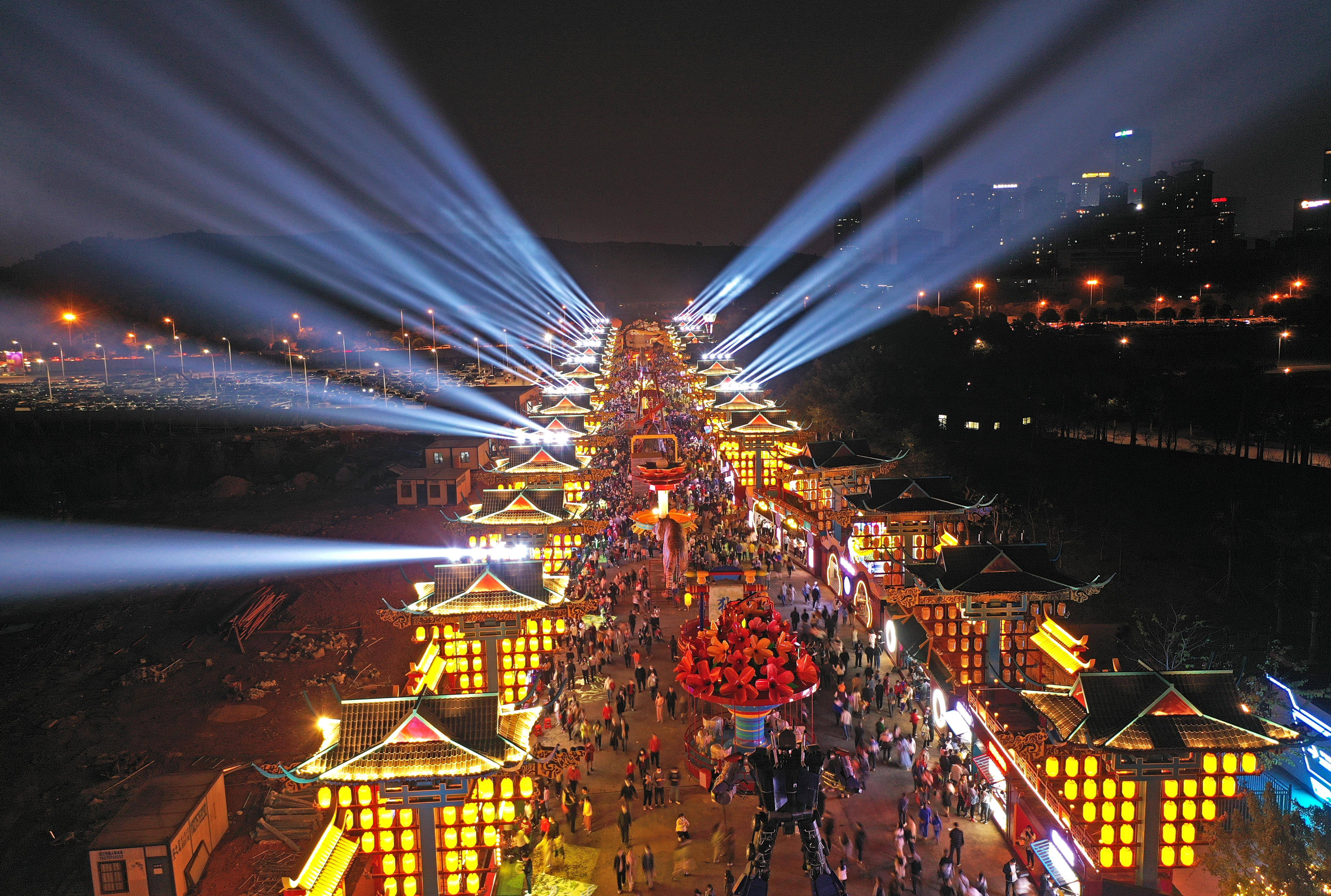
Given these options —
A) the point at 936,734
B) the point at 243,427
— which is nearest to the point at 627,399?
the point at 243,427

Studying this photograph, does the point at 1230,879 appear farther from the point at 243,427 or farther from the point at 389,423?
the point at 243,427

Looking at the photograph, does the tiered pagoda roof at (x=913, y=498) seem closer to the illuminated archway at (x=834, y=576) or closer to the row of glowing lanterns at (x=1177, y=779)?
the illuminated archway at (x=834, y=576)

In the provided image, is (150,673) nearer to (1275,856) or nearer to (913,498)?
(913,498)

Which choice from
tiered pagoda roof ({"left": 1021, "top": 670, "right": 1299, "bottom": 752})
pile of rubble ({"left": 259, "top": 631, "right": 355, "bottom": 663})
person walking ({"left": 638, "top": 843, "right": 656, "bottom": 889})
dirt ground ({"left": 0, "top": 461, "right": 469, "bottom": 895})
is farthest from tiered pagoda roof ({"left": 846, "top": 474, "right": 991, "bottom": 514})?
pile of rubble ({"left": 259, "top": 631, "right": 355, "bottom": 663})

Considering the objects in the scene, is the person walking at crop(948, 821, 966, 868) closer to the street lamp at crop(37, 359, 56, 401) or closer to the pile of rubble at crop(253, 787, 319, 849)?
the pile of rubble at crop(253, 787, 319, 849)

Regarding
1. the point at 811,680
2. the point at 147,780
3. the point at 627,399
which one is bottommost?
the point at 147,780

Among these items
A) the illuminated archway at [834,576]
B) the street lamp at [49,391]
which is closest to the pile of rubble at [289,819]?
the illuminated archway at [834,576]

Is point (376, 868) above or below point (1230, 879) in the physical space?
below
